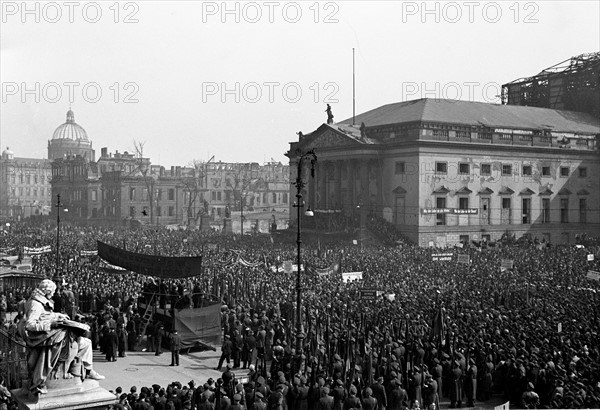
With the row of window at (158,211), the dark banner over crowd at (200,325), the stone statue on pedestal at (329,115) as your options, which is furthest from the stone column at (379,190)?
the row of window at (158,211)

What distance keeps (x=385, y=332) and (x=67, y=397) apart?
499 inches

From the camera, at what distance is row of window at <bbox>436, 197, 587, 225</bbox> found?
58531 mm

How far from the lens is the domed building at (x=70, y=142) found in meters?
148

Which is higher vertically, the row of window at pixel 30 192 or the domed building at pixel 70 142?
the domed building at pixel 70 142

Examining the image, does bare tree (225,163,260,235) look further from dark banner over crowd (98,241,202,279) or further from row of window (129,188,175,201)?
dark banner over crowd (98,241,202,279)

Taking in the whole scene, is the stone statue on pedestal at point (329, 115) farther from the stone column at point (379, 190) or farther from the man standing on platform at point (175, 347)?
the man standing on platform at point (175, 347)

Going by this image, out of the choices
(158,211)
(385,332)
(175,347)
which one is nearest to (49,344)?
(385,332)

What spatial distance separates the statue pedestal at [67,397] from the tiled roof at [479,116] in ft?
171

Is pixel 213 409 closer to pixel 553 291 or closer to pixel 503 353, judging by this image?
pixel 503 353

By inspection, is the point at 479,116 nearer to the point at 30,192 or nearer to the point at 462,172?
the point at 462,172

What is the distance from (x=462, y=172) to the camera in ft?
194

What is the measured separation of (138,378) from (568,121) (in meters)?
62.1

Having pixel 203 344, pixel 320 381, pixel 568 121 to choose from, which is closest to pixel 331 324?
pixel 203 344

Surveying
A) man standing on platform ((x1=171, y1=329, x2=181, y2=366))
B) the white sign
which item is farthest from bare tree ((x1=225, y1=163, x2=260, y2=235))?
man standing on platform ((x1=171, y1=329, x2=181, y2=366))
